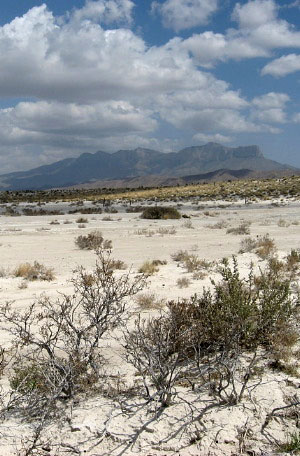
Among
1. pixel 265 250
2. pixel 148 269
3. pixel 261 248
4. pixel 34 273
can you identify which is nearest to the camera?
pixel 34 273

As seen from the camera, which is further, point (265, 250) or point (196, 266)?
point (265, 250)

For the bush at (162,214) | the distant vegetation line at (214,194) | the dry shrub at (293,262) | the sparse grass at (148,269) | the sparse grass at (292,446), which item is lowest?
the sparse grass at (292,446)

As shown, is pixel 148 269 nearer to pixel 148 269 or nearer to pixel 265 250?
pixel 148 269

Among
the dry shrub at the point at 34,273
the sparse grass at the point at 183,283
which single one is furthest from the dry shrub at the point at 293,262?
the dry shrub at the point at 34,273

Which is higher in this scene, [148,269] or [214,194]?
[214,194]

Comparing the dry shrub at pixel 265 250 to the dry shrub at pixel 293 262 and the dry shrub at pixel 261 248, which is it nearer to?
the dry shrub at pixel 261 248

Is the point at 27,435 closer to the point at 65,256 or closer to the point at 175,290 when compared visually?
the point at 175,290

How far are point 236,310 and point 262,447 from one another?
190 centimetres

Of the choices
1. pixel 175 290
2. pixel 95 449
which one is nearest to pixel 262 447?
pixel 95 449

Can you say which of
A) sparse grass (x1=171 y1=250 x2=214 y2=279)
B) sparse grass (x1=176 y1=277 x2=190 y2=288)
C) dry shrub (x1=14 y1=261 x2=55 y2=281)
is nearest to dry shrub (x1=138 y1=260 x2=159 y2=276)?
sparse grass (x1=171 y1=250 x2=214 y2=279)

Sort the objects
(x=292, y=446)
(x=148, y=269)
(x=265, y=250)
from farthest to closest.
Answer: (x=265, y=250) < (x=148, y=269) < (x=292, y=446)

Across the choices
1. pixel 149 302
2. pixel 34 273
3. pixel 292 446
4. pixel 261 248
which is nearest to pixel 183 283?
pixel 149 302

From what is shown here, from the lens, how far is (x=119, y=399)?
15.1 ft

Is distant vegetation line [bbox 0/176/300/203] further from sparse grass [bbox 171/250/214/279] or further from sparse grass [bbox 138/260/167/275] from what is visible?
sparse grass [bbox 138/260/167/275]
